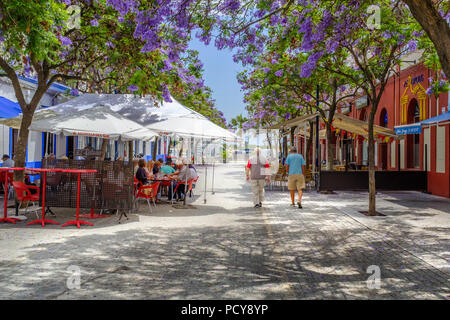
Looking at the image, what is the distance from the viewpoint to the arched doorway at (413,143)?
2044 cm

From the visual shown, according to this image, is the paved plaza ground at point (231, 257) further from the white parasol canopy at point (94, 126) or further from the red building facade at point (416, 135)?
the red building facade at point (416, 135)

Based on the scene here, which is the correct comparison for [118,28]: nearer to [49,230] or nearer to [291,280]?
[49,230]

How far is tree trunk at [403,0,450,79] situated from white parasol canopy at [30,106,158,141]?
23.8 ft

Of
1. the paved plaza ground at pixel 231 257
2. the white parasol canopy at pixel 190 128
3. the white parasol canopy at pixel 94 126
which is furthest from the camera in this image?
the white parasol canopy at pixel 190 128

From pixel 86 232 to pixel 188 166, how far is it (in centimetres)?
521

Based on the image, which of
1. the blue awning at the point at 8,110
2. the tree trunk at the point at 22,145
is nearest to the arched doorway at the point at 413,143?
the tree trunk at the point at 22,145

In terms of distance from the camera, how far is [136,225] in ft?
30.7

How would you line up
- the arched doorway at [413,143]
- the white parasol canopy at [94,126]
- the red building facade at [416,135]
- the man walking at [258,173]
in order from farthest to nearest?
the arched doorway at [413,143], the red building facade at [416,135], the man walking at [258,173], the white parasol canopy at [94,126]

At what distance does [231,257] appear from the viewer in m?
6.50

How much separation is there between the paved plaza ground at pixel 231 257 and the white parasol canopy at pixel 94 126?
1.99 metres

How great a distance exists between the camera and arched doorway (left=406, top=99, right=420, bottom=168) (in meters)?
20.4

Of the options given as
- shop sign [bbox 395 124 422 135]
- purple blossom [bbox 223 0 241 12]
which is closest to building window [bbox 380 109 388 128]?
shop sign [bbox 395 124 422 135]
